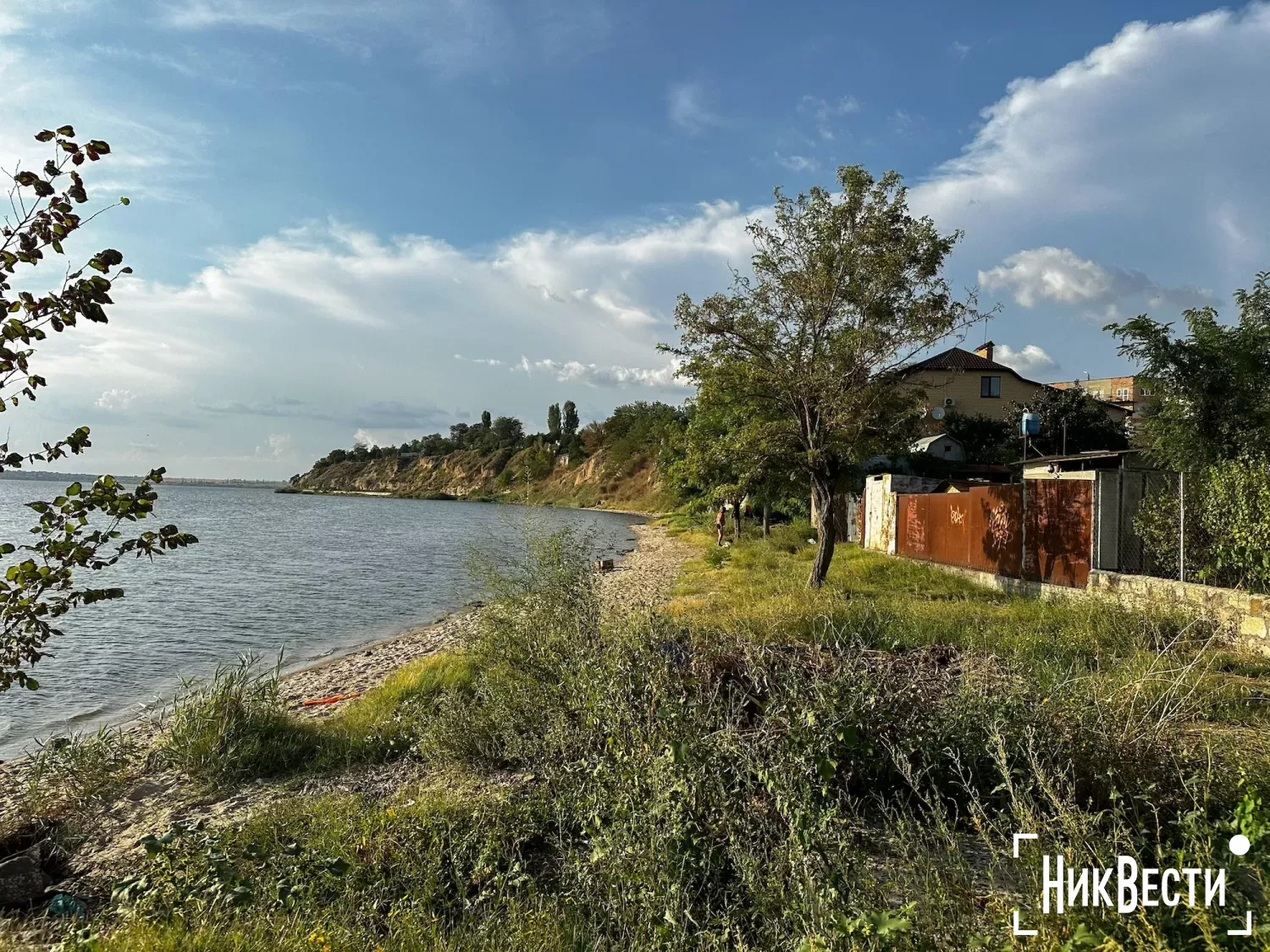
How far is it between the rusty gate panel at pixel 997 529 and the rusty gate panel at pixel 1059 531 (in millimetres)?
345

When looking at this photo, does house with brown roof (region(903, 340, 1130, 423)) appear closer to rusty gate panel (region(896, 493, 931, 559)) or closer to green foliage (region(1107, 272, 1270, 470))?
rusty gate panel (region(896, 493, 931, 559))

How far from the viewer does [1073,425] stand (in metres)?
37.4

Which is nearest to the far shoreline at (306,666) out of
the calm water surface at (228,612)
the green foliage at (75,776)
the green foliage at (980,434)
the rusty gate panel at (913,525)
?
the calm water surface at (228,612)

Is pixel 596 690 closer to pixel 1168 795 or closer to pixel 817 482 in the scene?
pixel 1168 795

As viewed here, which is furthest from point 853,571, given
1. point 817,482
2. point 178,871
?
point 178,871

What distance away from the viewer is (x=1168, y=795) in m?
4.13

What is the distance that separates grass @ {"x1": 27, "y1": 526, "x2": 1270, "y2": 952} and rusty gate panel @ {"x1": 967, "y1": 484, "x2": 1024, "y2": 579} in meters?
7.68

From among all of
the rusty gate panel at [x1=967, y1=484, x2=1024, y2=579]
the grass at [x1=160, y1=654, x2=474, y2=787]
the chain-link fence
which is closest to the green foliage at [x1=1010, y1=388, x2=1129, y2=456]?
the rusty gate panel at [x1=967, y1=484, x2=1024, y2=579]

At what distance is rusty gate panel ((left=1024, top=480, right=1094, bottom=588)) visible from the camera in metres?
13.0

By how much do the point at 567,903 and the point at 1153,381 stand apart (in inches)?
475

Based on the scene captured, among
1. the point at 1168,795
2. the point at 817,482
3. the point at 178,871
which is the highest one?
the point at 817,482

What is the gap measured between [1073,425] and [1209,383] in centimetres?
2895

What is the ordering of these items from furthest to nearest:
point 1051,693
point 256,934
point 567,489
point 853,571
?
point 567,489 < point 853,571 < point 1051,693 < point 256,934

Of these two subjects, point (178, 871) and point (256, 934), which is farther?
point (178, 871)
